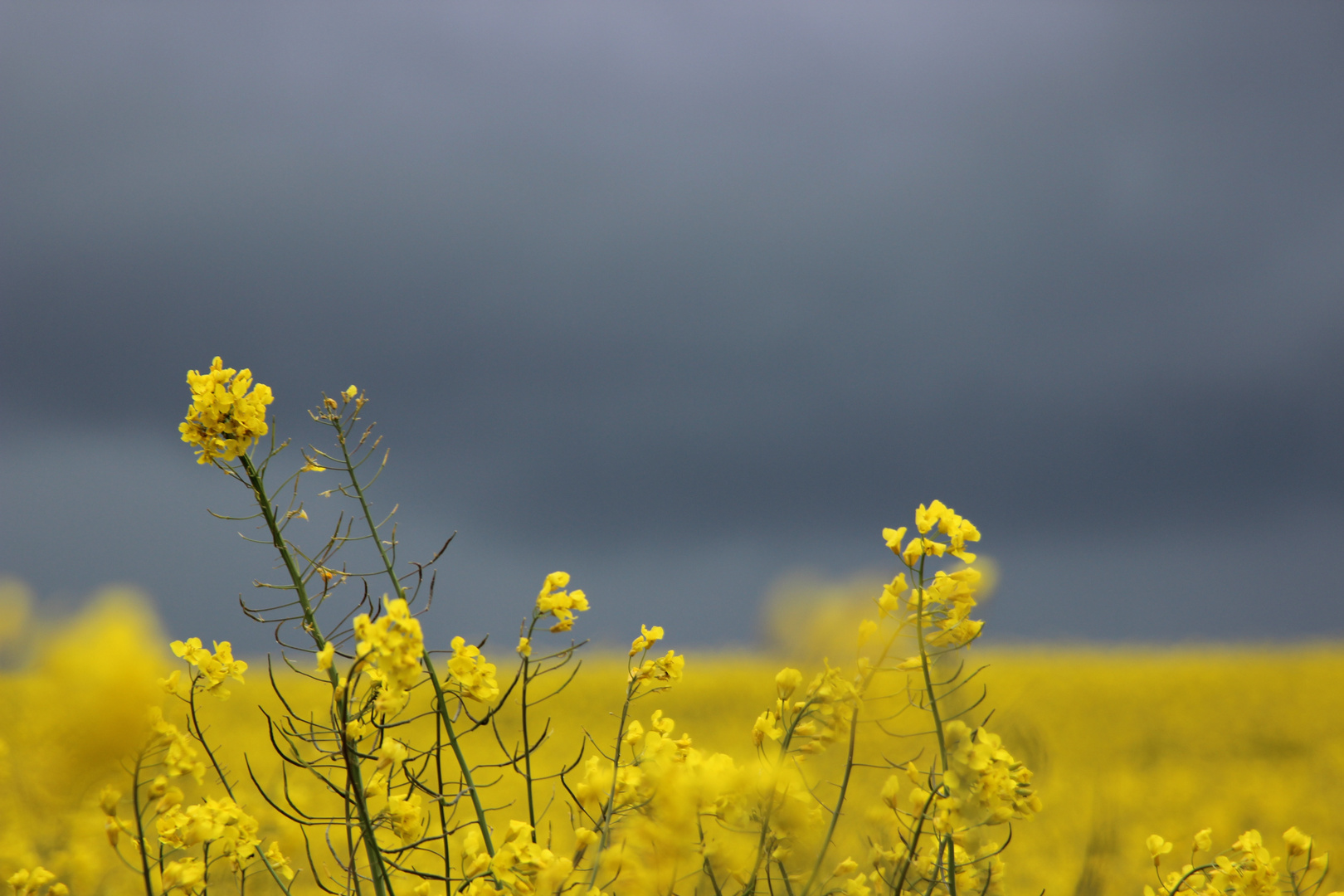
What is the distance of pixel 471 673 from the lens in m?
1.63

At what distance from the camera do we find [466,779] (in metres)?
1.66

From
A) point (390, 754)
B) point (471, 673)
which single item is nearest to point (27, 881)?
point (390, 754)

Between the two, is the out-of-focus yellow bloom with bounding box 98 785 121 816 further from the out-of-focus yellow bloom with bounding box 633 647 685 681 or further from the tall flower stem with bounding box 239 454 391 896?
the out-of-focus yellow bloom with bounding box 633 647 685 681

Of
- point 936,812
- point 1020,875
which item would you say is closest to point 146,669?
point 936,812

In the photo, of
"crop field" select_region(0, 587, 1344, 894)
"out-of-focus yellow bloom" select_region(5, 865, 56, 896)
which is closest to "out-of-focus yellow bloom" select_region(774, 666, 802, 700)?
"crop field" select_region(0, 587, 1344, 894)

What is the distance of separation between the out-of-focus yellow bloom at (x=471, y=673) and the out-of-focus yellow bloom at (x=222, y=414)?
0.62m

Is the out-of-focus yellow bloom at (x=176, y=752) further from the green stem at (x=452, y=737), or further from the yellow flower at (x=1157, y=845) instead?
the yellow flower at (x=1157, y=845)

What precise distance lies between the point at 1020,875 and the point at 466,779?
5609 millimetres

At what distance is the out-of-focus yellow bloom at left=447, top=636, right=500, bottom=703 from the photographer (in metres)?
1.61

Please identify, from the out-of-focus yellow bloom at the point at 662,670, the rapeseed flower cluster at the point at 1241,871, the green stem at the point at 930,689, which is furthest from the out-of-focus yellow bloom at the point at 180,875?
the rapeseed flower cluster at the point at 1241,871

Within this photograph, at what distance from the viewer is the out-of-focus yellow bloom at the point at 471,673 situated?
5.30 feet

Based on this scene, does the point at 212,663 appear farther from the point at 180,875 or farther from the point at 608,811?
the point at 608,811

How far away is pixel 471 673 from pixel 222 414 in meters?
0.74

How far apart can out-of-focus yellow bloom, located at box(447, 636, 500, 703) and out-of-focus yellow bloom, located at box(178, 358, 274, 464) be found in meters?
0.62
